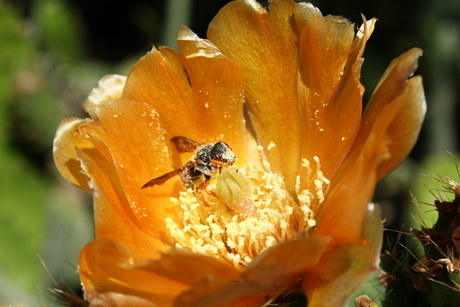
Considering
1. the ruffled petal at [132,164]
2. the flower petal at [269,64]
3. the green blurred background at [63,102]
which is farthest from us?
the green blurred background at [63,102]

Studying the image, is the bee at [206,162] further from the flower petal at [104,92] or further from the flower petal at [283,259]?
the flower petal at [283,259]

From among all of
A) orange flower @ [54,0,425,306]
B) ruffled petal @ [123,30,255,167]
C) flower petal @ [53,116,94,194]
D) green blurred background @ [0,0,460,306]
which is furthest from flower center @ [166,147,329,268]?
green blurred background @ [0,0,460,306]

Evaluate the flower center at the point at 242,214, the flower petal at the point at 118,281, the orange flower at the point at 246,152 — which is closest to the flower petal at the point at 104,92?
the orange flower at the point at 246,152

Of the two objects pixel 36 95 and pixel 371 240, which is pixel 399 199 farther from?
pixel 371 240

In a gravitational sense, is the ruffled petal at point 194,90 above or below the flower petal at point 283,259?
above

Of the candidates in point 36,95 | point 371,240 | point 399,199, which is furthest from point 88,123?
point 399,199

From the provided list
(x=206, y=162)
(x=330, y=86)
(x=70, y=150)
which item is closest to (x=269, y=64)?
(x=330, y=86)

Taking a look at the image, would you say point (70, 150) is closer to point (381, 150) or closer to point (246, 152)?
point (246, 152)
